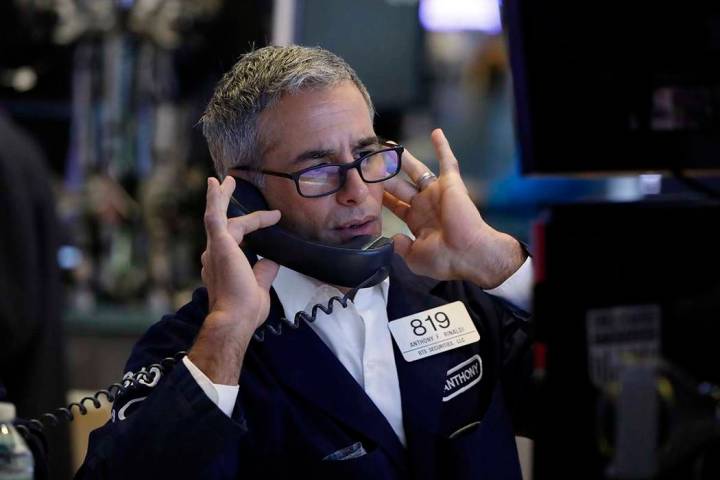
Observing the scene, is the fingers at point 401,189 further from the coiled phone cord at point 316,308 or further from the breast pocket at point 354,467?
the breast pocket at point 354,467

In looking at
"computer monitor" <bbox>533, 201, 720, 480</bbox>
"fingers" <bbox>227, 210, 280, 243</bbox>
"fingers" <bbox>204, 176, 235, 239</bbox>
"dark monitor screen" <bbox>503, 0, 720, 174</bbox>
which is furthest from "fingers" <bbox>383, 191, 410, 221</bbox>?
"computer monitor" <bbox>533, 201, 720, 480</bbox>

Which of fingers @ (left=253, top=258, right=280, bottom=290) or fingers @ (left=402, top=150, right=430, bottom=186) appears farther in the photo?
fingers @ (left=402, top=150, right=430, bottom=186)

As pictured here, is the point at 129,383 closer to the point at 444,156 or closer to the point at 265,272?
the point at 265,272

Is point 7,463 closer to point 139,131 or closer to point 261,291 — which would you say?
point 261,291

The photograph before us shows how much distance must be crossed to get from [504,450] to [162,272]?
9.27 ft

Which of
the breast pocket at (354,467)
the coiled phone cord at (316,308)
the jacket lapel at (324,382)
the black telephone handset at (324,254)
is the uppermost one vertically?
the black telephone handset at (324,254)

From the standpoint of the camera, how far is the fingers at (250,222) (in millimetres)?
→ 1534

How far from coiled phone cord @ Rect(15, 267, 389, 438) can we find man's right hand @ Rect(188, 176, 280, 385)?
4.3 inches

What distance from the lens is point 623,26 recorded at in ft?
3.94

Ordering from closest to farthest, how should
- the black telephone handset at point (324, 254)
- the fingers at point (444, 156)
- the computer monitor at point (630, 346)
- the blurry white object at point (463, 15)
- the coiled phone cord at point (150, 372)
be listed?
1. the computer monitor at point (630, 346)
2. the coiled phone cord at point (150, 372)
3. the black telephone handset at point (324, 254)
4. the fingers at point (444, 156)
5. the blurry white object at point (463, 15)

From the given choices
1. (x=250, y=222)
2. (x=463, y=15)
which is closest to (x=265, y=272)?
(x=250, y=222)

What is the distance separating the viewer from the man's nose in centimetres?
164

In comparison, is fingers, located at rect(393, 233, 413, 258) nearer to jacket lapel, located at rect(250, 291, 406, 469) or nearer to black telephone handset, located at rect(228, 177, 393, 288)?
black telephone handset, located at rect(228, 177, 393, 288)

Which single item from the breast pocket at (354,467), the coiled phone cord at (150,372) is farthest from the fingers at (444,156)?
the breast pocket at (354,467)
